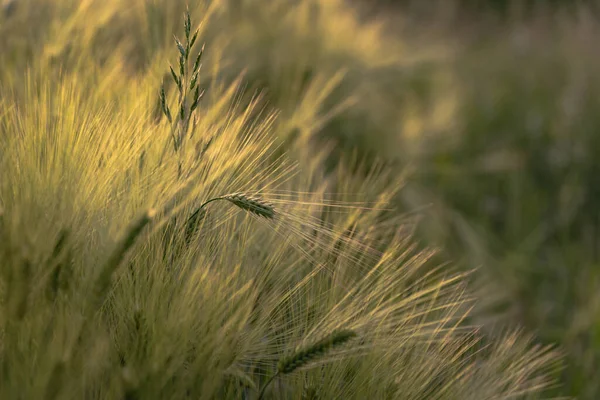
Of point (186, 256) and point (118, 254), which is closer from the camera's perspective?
point (118, 254)

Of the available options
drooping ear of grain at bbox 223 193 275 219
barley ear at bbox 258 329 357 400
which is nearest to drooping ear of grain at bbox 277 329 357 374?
barley ear at bbox 258 329 357 400

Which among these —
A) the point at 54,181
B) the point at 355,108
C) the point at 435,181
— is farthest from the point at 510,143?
the point at 54,181

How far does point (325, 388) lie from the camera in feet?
2.55

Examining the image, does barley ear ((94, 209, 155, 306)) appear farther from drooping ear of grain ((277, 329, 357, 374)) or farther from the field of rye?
drooping ear of grain ((277, 329, 357, 374))

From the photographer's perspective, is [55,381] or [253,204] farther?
[253,204]

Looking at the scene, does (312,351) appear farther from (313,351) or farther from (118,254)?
(118,254)

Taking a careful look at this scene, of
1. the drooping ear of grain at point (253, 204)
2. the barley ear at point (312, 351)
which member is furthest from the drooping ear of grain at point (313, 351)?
the drooping ear of grain at point (253, 204)

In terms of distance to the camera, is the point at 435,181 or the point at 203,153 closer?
the point at 203,153

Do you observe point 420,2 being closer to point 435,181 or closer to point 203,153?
point 435,181

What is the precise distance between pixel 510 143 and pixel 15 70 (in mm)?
2459

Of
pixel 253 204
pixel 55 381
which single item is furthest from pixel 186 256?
pixel 55 381

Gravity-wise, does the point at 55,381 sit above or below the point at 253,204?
below

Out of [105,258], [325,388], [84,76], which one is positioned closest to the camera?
[105,258]

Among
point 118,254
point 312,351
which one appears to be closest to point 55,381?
point 118,254
